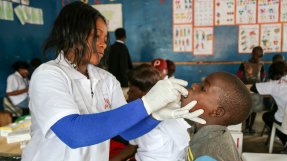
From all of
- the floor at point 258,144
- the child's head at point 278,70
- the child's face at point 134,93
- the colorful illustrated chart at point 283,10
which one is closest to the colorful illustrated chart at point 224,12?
the colorful illustrated chart at point 283,10

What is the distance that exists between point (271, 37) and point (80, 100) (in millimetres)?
4314

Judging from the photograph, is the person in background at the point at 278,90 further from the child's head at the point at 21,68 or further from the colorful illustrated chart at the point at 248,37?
the child's head at the point at 21,68

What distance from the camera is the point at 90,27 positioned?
0.95 m

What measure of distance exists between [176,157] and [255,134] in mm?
2674

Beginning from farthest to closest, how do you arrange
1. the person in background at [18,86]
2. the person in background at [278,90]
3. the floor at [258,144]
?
the person in background at [18,86]
the floor at [258,144]
the person in background at [278,90]

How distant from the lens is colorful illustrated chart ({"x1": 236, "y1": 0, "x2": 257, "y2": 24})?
450 cm

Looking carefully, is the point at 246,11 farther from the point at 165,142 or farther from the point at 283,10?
the point at 165,142

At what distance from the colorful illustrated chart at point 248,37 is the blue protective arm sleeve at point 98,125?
426 cm

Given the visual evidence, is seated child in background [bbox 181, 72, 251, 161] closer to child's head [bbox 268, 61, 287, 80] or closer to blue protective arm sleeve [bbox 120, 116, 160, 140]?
blue protective arm sleeve [bbox 120, 116, 160, 140]

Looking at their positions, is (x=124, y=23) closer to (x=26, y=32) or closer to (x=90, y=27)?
(x=26, y=32)

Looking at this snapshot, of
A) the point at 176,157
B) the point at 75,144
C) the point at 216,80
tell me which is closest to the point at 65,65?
the point at 75,144

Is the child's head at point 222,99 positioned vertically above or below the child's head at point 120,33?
below

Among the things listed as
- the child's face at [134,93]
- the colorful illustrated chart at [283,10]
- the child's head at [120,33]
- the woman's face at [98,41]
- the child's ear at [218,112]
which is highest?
the colorful illustrated chart at [283,10]

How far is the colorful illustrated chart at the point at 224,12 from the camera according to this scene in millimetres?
4555
